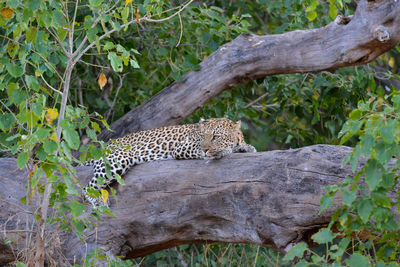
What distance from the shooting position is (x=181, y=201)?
648cm

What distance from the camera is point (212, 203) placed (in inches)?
248

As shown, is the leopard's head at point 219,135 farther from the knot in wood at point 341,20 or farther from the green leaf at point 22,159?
the green leaf at point 22,159

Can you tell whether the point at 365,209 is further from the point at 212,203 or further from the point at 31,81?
the point at 31,81

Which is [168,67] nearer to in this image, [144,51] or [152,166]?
[144,51]

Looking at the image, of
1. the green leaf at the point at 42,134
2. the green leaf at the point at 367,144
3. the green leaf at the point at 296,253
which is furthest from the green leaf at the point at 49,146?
the green leaf at the point at 367,144

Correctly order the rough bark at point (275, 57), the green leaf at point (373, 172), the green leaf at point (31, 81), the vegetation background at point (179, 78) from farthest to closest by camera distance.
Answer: the rough bark at point (275, 57)
the vegetation background at point (179, 78)
the green leaf at point (31, 81)
the green leaf at point (373, 172)

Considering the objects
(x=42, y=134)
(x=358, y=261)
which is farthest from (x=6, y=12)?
(x=358, y=261)

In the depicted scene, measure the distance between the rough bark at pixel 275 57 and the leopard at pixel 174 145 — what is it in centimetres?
33

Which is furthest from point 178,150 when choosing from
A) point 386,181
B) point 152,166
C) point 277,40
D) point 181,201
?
point 386,181

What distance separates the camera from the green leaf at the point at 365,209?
164 inches

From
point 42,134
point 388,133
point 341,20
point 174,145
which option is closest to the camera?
point 388,133

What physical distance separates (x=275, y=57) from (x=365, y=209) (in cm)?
346

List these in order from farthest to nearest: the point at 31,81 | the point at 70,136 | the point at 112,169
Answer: the point at 112,169, the point at 31,81, the point at 70,136

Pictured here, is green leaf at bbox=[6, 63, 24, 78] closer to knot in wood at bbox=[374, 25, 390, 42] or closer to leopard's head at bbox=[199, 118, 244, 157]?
leopard's head at bbox=[199, 118, 244, 157]
